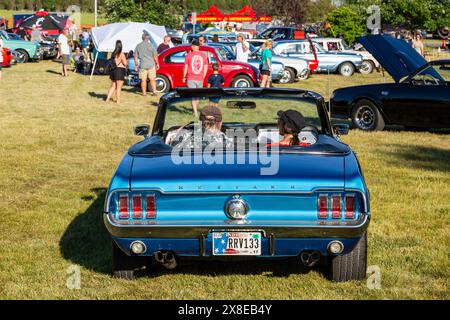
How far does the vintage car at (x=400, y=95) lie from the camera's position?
13.7 metres

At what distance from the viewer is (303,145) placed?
614 centimetres

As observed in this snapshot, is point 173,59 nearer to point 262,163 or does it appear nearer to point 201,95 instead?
point 201,95

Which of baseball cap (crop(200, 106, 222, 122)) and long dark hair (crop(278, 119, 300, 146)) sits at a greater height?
baseball cap (crop(200, 106, 222, 122))

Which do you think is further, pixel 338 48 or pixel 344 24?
pixel 344 24

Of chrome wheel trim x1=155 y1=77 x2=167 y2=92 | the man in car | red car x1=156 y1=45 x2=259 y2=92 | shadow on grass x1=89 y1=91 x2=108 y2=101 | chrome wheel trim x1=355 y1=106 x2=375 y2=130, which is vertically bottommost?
shadow on grass x1=89 y1=91 x2=108 y2=101

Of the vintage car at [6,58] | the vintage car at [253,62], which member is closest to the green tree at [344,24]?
the vintage car at [253,62]

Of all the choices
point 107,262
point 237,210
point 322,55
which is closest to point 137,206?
point 237,210

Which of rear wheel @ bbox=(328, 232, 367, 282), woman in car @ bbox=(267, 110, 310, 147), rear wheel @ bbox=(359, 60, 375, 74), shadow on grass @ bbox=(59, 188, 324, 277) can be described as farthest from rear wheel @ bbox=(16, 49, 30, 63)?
rear wheel @ bbox=(328, 232, 367, 282)

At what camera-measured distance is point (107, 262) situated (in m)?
6.26

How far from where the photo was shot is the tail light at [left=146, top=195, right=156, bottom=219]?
16.6 ft

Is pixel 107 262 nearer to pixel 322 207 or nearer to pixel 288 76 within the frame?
pixel 322 207

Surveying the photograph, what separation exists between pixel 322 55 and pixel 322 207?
26.4 m

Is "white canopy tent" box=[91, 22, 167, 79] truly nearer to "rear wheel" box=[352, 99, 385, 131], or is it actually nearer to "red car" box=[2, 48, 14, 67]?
"red car" box=[2, 48, 14, 67]

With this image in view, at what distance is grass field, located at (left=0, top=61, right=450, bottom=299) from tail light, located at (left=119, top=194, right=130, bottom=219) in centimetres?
63
